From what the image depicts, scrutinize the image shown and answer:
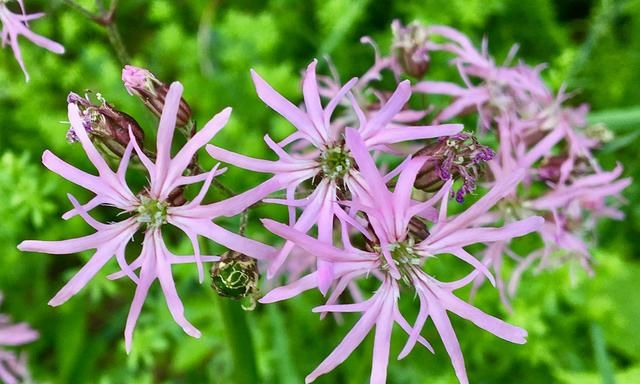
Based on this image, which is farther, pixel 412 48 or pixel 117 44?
pixel 412 48

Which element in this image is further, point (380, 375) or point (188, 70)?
point (188, 70)

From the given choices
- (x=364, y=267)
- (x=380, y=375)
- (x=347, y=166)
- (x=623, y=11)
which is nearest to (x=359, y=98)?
(x=347, y=166)

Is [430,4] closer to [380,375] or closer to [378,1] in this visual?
[378,1]

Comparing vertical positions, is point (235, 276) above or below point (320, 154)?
below

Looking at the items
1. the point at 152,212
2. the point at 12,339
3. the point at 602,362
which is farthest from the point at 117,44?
the point at 602,362

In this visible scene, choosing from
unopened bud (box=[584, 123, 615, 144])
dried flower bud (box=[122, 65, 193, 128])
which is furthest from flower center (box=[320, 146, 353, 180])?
unopened bud (box=[584, 123, 615, 144])

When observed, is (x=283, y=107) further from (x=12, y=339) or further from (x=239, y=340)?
(x=12, y=339)

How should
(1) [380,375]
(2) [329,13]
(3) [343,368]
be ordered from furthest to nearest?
(2) [329,13] → (3) [343,368] → (1) [380,375]

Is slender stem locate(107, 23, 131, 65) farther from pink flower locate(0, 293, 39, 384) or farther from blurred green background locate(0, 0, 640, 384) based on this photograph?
pink flower locate(0, 293, 39, 384)
